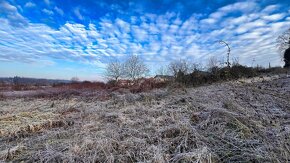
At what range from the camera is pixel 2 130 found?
4773 mm

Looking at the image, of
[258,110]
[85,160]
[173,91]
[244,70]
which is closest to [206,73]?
[244,70]

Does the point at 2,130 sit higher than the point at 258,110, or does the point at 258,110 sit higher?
the point at 258,110

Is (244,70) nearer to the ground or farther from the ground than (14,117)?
farther from the ground

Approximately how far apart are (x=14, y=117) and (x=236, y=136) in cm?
543

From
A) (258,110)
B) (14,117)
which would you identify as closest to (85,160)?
(258,110)

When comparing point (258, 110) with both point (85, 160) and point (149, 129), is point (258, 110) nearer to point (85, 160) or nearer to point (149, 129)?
point (149, 129)

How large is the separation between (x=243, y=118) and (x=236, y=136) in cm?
73

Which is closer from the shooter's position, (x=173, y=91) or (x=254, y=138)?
(x=254, y=138)

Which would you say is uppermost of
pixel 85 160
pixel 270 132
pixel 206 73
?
pixel 206 73

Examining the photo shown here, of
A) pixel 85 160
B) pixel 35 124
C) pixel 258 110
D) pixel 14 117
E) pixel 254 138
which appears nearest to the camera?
pixel 85 160

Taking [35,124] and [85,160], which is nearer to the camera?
[85,160]

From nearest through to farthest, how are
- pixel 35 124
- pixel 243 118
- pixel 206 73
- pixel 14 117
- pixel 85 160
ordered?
pixel 85 160
pixel 243 118
pixel 35 124
pixel 14 117
pixel 206 73

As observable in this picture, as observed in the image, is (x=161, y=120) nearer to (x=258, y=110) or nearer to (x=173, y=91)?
(x=258, y=110)

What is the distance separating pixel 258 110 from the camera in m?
4.69
